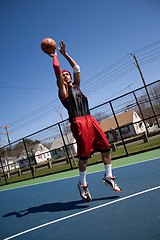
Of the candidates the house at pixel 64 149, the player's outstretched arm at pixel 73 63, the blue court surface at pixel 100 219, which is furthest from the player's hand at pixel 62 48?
the house at pixel 64 149

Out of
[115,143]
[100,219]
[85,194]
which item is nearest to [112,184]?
[85,194]

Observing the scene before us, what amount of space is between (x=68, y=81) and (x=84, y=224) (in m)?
2.09

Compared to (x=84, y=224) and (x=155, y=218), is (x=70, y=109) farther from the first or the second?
(x=155, y=218)

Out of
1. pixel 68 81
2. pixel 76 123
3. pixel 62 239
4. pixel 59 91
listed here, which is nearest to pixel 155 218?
pixel 62 239

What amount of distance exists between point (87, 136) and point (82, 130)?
120 millimetres

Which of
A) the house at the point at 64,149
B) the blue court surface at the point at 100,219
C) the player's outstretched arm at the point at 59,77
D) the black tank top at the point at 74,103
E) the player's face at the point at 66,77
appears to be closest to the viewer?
the blue court surface at the point at 100,219

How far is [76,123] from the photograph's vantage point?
2932 millimetres

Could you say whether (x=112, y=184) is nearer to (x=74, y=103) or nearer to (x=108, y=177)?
(x=108, y=177)

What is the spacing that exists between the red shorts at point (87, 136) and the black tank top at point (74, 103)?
9 centimetres

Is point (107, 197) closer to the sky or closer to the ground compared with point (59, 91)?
closer to the ground

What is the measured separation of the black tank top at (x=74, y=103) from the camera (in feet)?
9.94

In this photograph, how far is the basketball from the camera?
3.42m

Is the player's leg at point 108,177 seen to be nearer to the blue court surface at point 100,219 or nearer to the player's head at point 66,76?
the blue court surface at point 100,219

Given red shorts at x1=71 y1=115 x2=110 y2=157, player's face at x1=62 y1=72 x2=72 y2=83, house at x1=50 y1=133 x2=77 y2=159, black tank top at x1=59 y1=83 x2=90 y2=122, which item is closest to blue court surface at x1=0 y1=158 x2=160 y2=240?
red shorts at x1=71 y1=115 x2=110 y2=157
